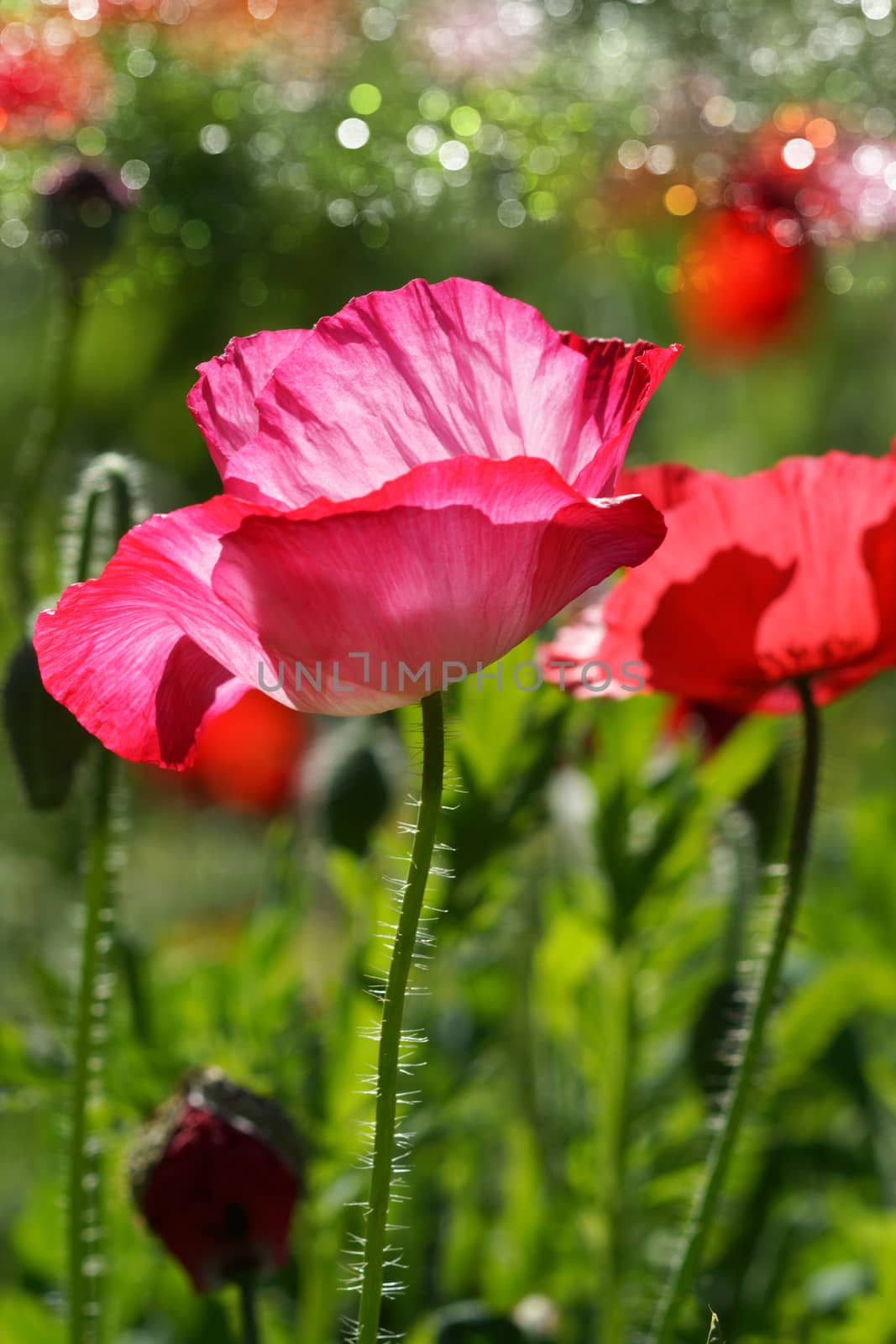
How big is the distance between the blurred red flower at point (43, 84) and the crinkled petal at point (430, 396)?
14.4 inches

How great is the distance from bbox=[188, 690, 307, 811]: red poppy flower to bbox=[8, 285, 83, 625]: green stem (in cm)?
67

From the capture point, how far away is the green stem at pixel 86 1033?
0.38 meters

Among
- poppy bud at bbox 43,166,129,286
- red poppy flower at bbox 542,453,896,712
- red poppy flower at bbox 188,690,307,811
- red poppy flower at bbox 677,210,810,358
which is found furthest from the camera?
red poppy flower at bbox 188,690,307,811

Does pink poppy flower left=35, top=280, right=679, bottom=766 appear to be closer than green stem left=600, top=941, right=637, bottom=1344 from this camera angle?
Yes

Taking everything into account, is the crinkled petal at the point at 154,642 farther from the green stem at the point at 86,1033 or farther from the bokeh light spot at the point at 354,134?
the bokeh light spot at the point at 354,134

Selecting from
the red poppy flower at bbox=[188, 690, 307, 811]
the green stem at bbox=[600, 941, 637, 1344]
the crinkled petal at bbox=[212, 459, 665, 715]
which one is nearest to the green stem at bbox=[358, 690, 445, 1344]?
the crinkled petal at bbox=[212, 459, 665, 715]

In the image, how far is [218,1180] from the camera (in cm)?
37

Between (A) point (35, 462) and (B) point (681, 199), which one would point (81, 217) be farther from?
(B) point (681, 199)

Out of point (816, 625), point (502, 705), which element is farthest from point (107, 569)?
point (502, 705)

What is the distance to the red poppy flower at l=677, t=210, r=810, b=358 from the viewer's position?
630 millimetres

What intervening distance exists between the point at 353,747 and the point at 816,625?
275mm

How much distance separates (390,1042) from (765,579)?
0.50 ft

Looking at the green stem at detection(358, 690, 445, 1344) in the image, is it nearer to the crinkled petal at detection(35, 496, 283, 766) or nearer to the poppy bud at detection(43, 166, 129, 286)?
the crinkled petal at detection(35, 496, 283, 766)

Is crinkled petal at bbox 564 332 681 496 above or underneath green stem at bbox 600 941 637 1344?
above
